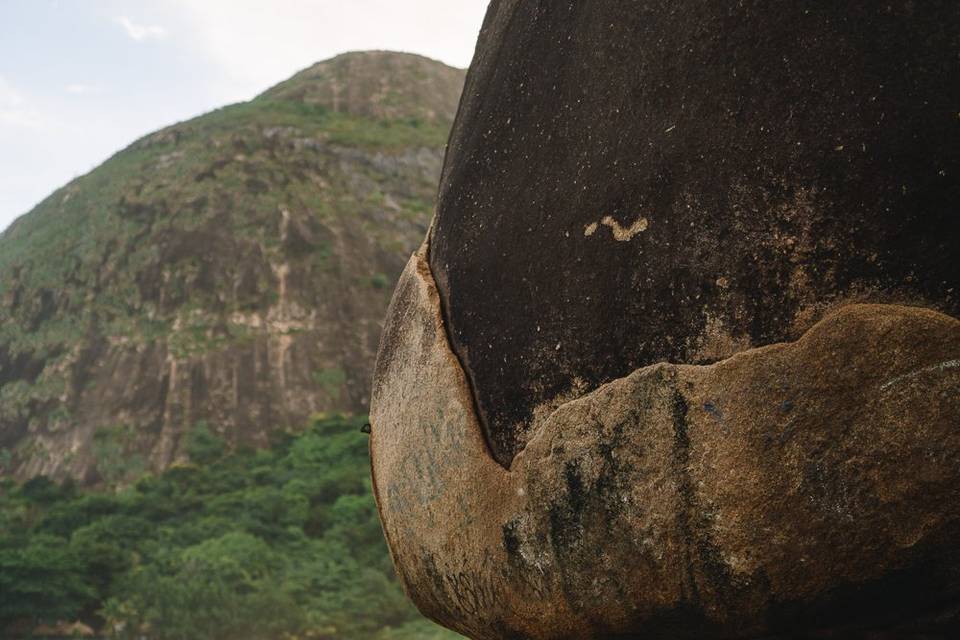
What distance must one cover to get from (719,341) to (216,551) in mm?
13690

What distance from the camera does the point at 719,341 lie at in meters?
1.79

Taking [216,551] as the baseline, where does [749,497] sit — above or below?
above

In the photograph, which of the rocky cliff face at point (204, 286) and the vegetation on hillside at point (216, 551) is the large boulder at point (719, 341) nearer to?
the vegetation on hillside at point (216, 551)

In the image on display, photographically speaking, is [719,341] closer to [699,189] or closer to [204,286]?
[699,189]

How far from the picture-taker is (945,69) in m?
1.67

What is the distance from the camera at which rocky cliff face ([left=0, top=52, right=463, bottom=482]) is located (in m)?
20.7

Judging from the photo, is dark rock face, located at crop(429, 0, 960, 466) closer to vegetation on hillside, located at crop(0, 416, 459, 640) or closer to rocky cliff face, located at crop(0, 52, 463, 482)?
vegetation on hillside, located at crop(0, 416, 459, 640)

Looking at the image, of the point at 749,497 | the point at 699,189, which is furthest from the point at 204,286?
the point at 749,497

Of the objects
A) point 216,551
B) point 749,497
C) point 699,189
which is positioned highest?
point 699,189

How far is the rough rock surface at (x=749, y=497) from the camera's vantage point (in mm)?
1646

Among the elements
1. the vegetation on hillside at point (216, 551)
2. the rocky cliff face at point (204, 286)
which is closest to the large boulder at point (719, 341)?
the vegetation on hillside at point (216, 551)

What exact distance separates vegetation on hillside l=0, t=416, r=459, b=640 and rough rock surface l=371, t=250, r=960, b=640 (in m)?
9.79

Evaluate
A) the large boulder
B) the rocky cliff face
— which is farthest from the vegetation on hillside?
the large boulder

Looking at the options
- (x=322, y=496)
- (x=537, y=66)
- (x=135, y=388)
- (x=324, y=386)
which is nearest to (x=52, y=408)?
(x=135, y=388)
